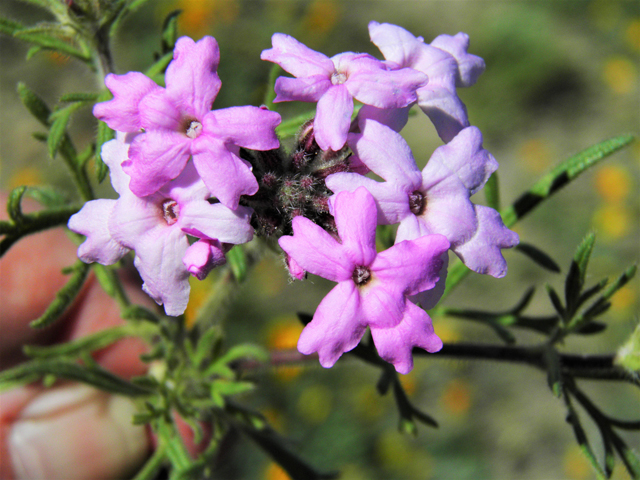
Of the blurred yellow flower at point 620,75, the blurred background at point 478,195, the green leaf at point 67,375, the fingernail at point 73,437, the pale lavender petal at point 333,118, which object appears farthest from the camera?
the blurred yellow flower at point 620,75

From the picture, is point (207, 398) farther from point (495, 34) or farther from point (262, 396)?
point (495, 34)

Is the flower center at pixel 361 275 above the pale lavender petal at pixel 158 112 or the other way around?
the other way around

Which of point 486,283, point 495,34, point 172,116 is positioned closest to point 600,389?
point 486,283

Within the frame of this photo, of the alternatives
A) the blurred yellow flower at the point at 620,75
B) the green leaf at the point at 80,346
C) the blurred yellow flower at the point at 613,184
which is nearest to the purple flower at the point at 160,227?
the green leaf at the point at 80,346

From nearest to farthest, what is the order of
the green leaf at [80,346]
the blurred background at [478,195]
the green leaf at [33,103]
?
the green leaf at [33,103] → the green leaf at [80,346] → the blurred background at [478,195]

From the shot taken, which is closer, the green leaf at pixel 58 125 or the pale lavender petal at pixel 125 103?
the pale lavender petal at pixel 125 103

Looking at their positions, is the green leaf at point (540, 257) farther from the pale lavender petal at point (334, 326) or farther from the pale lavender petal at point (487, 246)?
the pale lavender petal at point (334, 326)
